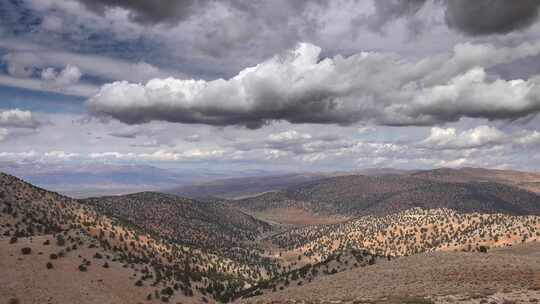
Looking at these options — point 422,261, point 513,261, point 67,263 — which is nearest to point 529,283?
point 513,261

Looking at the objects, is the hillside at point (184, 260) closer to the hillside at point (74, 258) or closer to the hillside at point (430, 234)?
the hillside at point (74, 258)

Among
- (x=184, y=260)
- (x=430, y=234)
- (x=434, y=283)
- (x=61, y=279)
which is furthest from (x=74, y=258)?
(x=430, y=234)

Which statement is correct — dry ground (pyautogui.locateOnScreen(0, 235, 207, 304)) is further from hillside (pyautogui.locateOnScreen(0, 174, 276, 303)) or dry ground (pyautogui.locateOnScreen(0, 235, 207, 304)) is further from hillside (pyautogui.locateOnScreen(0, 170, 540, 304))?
hillside (pyautogui.locateOnScreen(0, 170, 540, 304))

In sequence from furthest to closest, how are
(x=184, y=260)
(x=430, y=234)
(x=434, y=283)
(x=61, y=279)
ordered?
1. (x=430, y=234)
2. (x=184, y=260)
3. (x=61, y=279)
4. (x=434, y=283)

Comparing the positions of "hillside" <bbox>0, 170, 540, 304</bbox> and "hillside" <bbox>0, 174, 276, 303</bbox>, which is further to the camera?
"hillside" <bbox>0, 174, 276, 303</bbox>

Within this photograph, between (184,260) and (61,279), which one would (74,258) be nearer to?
(61,279)

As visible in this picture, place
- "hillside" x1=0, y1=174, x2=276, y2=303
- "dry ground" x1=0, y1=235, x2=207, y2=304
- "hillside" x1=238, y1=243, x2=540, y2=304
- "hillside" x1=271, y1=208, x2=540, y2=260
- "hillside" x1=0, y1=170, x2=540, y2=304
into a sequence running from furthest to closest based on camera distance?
1. "hillside" x1=271, y1=208, x2=540, y2=260
2. "hillside" x1=0, y1=174, x2=276, y2=303
3. "hillside" x1=0, y1=170, x2=540, y2=304
4. "dry ground" x1=0, y1=235, x2=207, y2=304
5. "hillside" x1=238, y1=243, x2=540, y2=304

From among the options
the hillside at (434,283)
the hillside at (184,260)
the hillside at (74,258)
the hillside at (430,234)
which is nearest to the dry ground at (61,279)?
the hillside at (74,258)

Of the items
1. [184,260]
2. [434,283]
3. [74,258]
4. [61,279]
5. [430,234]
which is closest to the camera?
[434,283]

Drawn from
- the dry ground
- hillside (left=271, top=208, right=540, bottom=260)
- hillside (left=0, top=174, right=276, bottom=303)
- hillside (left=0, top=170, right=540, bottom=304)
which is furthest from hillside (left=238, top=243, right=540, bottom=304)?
hillside (left=271, top=208, right=540, bottom=260)

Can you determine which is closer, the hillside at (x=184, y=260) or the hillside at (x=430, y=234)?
the hillside at (x=184, y=260)

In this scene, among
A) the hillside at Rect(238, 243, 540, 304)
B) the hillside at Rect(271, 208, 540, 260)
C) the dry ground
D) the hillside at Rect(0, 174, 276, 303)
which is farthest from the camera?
the hillside at Rect(271, 208, 540, 260)
